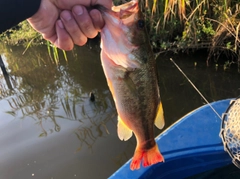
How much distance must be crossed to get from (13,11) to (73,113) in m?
4.07

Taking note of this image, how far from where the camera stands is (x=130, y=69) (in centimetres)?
147

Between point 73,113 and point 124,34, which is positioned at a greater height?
point 124,34

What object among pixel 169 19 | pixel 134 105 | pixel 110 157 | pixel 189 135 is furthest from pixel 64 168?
pixel 169 19

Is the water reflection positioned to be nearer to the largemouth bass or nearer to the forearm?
the largemouth bass

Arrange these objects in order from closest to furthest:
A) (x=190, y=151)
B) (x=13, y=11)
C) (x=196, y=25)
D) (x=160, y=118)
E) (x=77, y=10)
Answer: (x=13, y=11), (x=77, y=10), (x=160, y=118), (x=190, y=151), (x=196, y=25)

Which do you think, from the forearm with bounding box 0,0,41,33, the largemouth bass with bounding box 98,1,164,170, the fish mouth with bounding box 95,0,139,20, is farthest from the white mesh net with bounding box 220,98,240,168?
the forearm with bounding box 0,0,41,33

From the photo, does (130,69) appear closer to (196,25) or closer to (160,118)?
(160,118)

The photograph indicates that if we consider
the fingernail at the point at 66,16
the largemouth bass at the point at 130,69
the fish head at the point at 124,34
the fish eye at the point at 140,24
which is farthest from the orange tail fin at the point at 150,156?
the fingernail at the point at 66,16

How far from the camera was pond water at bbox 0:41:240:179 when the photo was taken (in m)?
4.11

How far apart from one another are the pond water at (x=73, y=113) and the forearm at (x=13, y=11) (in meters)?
2.91

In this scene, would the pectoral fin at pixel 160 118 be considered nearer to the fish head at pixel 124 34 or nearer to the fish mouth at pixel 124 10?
the fish head at pixel 124 34

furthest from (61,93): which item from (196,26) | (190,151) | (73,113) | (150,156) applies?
(150,156)

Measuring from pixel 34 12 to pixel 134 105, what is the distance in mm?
Result: 638

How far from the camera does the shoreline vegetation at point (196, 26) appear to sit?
16.5 feet
